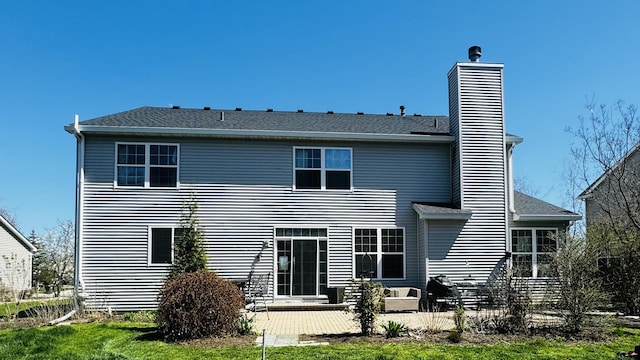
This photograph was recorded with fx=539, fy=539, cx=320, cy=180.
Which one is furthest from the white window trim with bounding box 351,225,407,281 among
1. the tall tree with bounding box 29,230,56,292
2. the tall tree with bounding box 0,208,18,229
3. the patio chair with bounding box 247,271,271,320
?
the tall tree with bounding box 0,208,18,229

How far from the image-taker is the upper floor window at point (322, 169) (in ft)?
51.4

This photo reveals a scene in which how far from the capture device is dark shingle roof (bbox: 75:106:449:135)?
15414 mm

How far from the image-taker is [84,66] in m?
16.0

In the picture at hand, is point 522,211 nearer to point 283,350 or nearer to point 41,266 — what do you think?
point 283,350

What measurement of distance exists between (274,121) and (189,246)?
4.87 meters

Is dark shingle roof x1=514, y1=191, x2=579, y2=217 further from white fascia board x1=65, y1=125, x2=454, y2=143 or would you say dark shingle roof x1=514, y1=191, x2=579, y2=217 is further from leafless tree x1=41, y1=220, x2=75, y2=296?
leafless tree x1=41, y1=220, x2=75, y2=296

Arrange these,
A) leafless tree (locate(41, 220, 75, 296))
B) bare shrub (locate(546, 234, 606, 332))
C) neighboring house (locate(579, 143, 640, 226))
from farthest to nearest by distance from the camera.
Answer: leafless tree (locate(41, 220, 75, 296))
neighboring house (locate(579, 143, 640, 226))
bare shrub (locate(546, 234, 606, 332))

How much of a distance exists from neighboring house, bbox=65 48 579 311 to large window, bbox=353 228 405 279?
0.03 metres

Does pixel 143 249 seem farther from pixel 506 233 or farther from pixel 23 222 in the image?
pixel 23 222

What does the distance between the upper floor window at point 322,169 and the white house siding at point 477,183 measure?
2864 mm

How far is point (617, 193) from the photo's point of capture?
20.9 meters

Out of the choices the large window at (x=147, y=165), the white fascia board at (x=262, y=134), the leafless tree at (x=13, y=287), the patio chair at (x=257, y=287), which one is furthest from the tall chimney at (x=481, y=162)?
the leafless tree at (x=13, y=287)

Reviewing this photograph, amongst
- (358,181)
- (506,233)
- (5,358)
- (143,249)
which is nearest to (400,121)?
(358,181)

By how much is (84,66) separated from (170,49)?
9.24 ft
